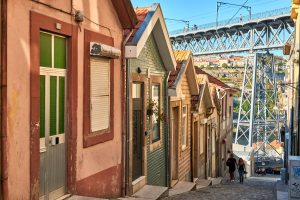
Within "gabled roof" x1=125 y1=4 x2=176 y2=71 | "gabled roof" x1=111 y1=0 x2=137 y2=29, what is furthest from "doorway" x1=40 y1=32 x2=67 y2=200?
"gabled roof" x1=125 y1=4 x2=176 y2=71

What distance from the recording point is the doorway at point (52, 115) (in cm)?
632

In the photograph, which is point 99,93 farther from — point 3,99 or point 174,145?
point 174,145

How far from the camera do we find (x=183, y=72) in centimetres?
1409

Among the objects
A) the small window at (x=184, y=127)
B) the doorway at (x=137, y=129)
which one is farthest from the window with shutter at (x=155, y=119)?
the small window at (x=184, y=127)

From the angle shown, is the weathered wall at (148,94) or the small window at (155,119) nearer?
the weathered wall at (148,94)

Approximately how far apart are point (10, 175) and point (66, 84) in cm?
196

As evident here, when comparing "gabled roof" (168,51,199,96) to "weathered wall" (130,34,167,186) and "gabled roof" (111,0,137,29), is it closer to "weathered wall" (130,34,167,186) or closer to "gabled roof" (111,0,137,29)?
"weathered wall" (130,34,167,186)

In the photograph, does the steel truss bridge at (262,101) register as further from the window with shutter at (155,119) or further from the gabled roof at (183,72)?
the window with shutter at (155,119)

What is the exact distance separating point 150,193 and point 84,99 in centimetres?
334

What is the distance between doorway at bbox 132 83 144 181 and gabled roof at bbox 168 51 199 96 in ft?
7.68

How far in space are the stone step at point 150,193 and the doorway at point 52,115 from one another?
2800mm

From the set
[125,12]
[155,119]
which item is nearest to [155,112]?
[155,119]

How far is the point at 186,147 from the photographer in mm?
15945

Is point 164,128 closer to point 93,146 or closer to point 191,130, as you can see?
point 191,130
